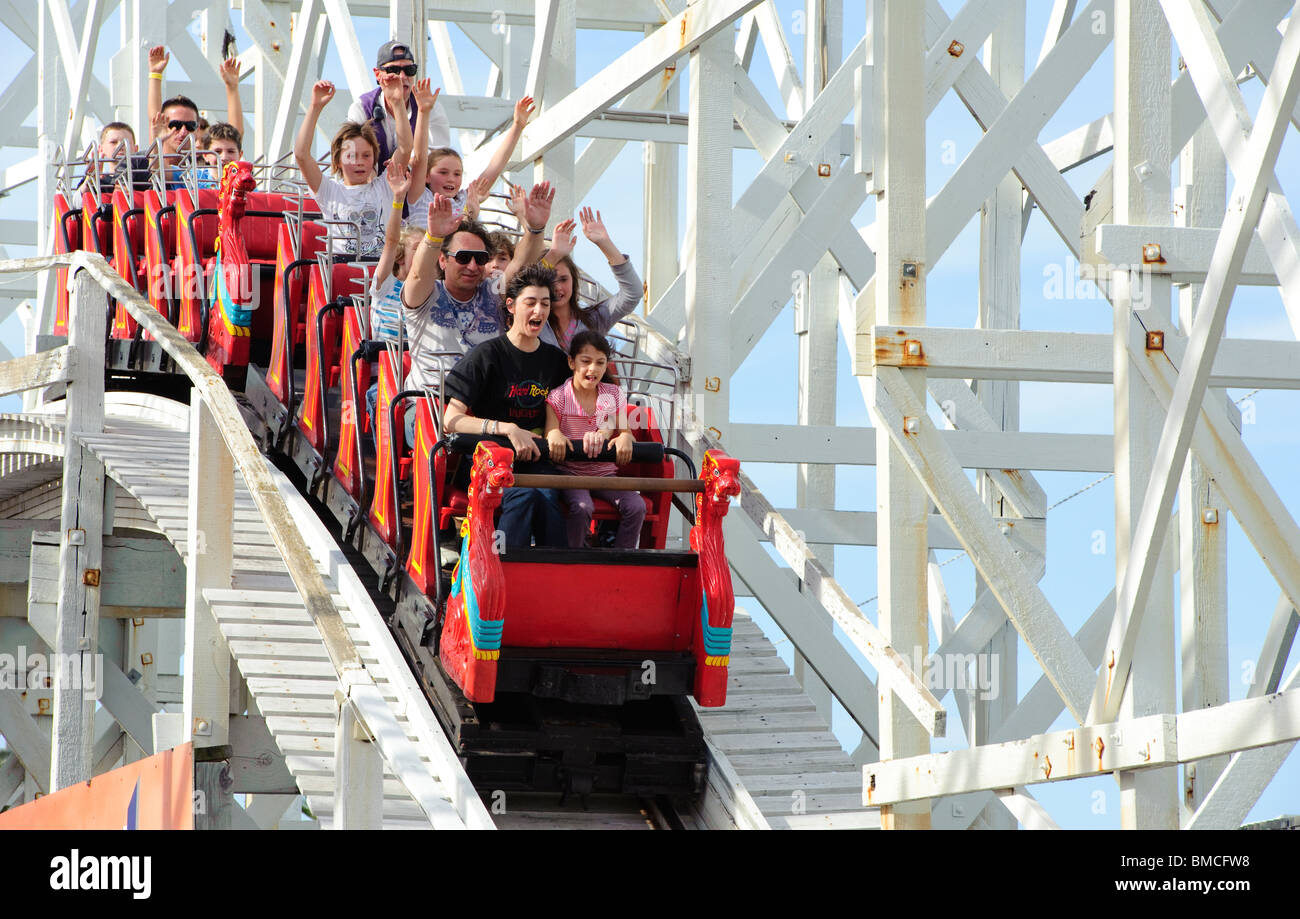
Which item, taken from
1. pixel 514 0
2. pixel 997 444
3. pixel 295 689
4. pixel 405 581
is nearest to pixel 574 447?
pixel 405 581

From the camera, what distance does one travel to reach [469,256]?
7.26 m

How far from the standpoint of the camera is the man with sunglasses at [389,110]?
29.7 feet

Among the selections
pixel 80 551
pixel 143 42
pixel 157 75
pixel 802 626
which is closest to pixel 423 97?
pixel 80 551

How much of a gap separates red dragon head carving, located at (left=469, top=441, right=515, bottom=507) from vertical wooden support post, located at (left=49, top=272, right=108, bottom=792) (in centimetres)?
355

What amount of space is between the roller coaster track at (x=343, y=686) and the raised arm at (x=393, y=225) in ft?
2.89

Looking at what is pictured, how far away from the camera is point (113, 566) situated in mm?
9156

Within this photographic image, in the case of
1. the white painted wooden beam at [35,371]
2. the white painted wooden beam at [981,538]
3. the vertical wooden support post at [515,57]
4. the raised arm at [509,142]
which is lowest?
the white painted wooden beam at [981,538]

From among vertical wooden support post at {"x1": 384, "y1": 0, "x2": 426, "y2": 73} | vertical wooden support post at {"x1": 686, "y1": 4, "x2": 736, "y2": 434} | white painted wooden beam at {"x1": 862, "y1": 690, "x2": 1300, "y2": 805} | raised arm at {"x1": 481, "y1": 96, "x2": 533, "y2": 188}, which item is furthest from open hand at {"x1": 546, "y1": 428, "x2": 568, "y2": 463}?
vertical wooden support post at {"x1": 384, "y1": 0, "x2": 426, "y2": 73}

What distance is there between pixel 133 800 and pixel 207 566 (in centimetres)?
171

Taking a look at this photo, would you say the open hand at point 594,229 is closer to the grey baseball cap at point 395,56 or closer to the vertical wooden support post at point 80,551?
the grey baseball cap at point 395,56

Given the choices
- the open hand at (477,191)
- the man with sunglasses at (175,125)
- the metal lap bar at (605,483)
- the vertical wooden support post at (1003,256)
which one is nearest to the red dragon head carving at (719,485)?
the metal lap bar at (605,483)

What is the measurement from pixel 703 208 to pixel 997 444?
2257 millimetres

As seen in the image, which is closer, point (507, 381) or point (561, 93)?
point (507, 381)

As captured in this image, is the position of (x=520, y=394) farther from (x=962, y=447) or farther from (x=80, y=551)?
(x=962, y=447)
